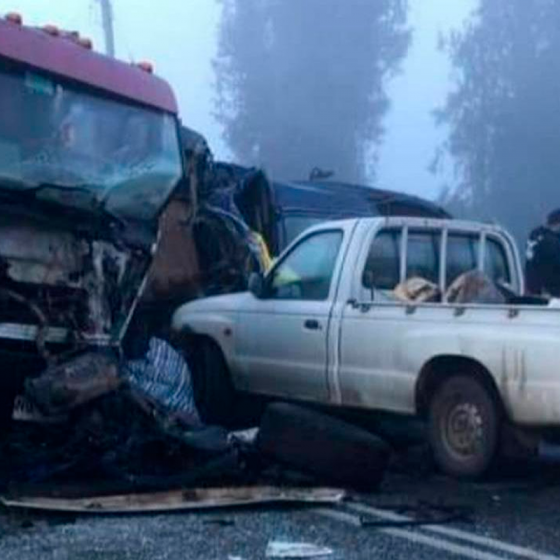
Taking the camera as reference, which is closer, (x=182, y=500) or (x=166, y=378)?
(x=182, y=500)

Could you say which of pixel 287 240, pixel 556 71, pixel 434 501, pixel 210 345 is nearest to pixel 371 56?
pixel 556 71

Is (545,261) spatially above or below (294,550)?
above

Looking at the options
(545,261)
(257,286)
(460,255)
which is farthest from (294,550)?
(545,261)

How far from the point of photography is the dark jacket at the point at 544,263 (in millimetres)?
12398

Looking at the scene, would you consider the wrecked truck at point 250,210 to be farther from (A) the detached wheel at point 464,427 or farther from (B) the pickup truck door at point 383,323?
(A) the detached wheel at point 464,427

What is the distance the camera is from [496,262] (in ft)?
34.4

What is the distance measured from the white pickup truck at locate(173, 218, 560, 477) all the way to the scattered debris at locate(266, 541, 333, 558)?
7.07ft

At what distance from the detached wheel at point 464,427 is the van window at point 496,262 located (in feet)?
A: 5.68

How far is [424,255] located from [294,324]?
3.53ft

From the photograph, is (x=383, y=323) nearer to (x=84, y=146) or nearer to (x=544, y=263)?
(x=84, y=146)

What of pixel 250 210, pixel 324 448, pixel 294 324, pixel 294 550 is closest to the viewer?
pixel 294 550

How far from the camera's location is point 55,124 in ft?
29.2

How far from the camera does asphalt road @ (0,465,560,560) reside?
6582 millimetres

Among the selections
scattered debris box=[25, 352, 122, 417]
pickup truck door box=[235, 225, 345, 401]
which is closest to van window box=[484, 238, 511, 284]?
pickup truck door box=[235, 225, 345, 401]
